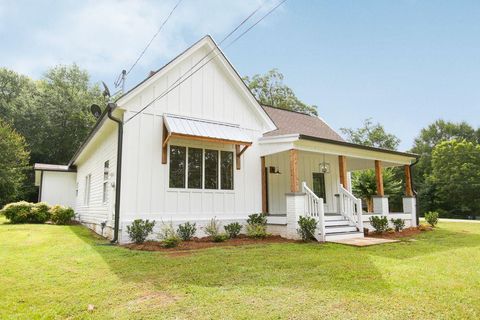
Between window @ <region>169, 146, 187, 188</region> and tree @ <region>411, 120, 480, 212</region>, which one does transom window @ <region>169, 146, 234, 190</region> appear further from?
tree @ <region>411, 120, 480, 212</region>

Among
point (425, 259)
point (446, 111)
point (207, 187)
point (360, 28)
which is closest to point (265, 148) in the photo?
point (207, 187)

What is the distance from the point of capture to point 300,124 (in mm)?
15234

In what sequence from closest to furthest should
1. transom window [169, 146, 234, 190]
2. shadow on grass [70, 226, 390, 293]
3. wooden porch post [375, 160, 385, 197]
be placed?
1. shadow on grass [70, 226, 390, 293]
2. transom window [169, 146, 234, 190]
3. wooden porch post [375, 160, 385, 197]

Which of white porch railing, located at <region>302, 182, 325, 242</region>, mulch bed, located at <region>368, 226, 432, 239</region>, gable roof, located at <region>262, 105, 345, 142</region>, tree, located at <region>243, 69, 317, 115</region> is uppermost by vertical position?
tree, located at <region>243, 69, 317, 115</region>

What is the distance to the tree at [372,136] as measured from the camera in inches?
1641

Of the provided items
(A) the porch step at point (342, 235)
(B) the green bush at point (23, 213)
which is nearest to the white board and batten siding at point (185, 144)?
(A) the porch step at point (342, 235)

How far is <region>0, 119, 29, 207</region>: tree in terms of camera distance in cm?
2548

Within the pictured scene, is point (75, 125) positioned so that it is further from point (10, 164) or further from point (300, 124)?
point (300, 124)

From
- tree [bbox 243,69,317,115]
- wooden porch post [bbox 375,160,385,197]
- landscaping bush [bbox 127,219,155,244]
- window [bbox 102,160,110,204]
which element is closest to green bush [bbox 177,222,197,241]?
landscaping bush [bbox 127,219,155,244]

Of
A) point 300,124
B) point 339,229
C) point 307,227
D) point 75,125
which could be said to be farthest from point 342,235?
point 75,125

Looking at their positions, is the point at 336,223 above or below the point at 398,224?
above

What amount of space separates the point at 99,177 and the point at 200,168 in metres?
4.82

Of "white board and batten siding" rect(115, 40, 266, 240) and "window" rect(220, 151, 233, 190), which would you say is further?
"window" rect(220, 151, 233, 190)

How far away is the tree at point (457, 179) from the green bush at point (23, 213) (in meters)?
36.4
